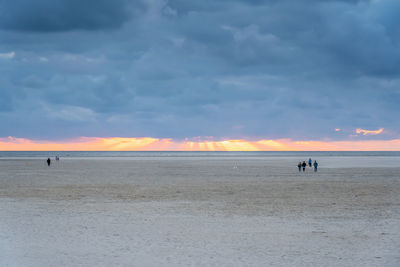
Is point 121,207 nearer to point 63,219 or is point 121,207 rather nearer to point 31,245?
point 63,219

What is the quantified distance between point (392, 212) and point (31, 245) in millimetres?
15581

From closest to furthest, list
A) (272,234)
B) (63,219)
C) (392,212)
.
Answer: (272,234)
(63,219)
(392,212)

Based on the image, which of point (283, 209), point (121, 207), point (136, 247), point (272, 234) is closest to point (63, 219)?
point (121, 207)

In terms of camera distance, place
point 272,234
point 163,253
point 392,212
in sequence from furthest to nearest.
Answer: point 392,212 < point 272,234 < point 163,253

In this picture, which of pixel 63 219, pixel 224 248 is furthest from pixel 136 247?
pixel 63 219

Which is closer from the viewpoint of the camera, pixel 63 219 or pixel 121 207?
pixel 63 219

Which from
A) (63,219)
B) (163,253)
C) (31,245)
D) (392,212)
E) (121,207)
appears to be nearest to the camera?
(163,253)

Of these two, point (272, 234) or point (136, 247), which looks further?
point (272, 234)

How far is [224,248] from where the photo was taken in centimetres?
1255

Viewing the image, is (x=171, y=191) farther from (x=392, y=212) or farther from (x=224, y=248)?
(x=224, y=248)

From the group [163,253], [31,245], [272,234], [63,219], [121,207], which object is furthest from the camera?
[121,207]

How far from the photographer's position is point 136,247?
12.6 metres

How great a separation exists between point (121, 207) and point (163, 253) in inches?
378

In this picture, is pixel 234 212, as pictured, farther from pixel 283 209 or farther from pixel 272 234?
pixel 272 234
